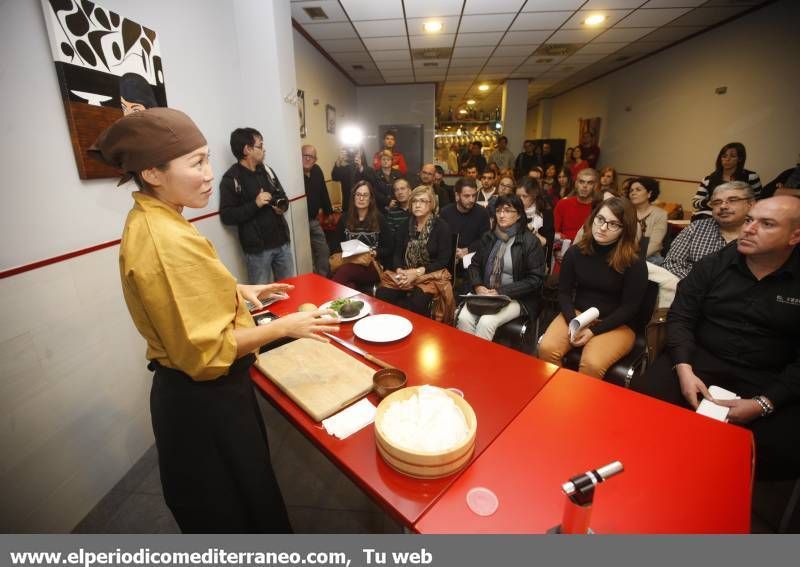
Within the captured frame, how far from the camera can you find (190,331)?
35.9 inches

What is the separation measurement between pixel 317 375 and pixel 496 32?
5.66m

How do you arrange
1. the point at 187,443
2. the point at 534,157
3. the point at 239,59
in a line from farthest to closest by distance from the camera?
the point at 534,157
the point at 239,59
the point at 187,443

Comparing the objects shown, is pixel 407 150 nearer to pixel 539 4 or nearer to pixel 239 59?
pixel 539 4

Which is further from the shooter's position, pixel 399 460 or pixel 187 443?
pixel 187 443

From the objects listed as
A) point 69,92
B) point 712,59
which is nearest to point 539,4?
point 712,59

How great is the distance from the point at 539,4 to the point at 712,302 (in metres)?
4.07

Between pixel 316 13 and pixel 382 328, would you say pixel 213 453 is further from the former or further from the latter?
pixel 316 13

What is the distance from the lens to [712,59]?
5027 mm

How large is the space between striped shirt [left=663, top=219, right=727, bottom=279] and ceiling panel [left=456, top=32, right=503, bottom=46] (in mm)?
4085

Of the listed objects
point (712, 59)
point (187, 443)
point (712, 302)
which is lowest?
point (187, 443)

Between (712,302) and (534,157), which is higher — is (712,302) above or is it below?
below

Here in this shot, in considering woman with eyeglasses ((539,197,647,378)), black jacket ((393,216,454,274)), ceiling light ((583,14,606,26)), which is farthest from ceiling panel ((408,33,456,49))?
woman with eyeglasses ((539,197,647,378))

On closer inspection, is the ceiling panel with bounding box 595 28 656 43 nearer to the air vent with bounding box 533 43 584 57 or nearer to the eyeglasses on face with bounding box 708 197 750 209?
the air vent with bounding box 533 43 584 57

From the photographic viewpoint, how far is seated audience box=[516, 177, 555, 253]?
363 centimetres
